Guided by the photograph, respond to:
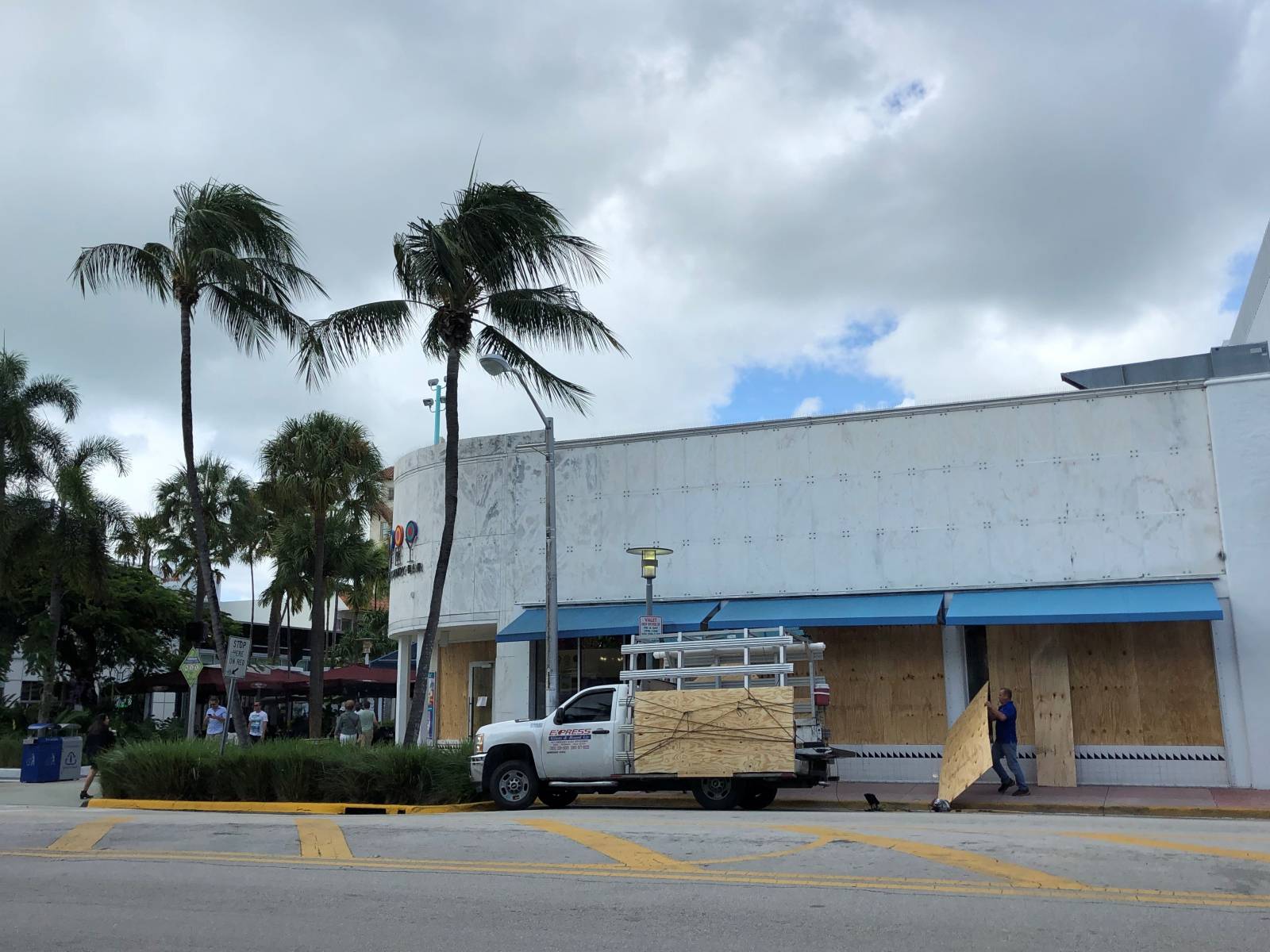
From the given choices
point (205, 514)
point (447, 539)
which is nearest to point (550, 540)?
point (447, 539)

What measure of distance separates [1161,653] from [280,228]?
17316 mm

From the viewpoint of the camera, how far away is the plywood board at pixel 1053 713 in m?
18.2

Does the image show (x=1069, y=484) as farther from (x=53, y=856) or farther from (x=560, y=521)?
(x=53, y=856)

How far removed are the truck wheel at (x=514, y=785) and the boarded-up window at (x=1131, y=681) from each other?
8009 millimetres

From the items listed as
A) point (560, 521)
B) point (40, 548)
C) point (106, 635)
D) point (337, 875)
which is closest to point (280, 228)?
point (560, 521)

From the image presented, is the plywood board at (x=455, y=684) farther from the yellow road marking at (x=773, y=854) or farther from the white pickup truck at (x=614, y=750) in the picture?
the yellow road marking at (x=773, y=854)

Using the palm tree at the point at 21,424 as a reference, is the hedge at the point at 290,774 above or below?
below

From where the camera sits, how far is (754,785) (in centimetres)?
1531

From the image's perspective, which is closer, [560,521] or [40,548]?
[560,521]

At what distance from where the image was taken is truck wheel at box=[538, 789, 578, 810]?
16.3 meters

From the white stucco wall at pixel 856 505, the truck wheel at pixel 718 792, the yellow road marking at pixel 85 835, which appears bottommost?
the yellow road marking at pixel 85 835

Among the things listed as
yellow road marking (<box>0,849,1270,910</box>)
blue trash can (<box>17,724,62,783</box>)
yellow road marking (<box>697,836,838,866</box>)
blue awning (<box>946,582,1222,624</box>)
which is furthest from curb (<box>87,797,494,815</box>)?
blue awning (<box>946,582,1222,624</box>)

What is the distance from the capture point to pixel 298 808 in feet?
54.6

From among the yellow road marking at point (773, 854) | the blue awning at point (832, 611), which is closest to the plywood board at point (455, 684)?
the blue awning at point (832, 611)
